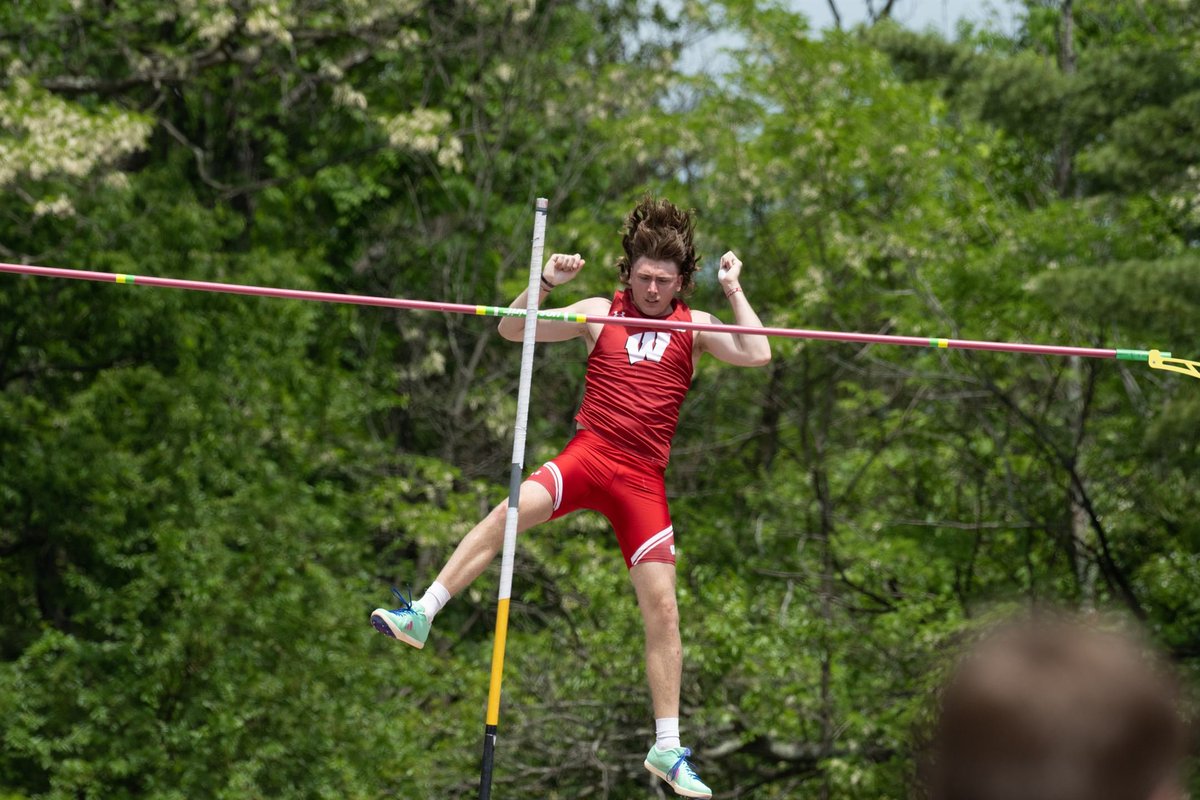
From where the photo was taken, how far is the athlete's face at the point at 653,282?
443 cm

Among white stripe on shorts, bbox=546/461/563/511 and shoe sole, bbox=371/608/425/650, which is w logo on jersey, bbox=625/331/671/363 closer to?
white stripe on shorts, bbox=546/461/563/511

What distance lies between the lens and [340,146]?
16.6 metres

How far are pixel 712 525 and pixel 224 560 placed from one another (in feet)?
15.7

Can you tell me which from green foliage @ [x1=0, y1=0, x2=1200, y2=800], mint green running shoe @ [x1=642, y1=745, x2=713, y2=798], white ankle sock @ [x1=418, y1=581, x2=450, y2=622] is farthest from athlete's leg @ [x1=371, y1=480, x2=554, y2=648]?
green foliage @ [x1=0, y1=0, x2=1200, y2=800]

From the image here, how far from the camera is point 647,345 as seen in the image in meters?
4.52

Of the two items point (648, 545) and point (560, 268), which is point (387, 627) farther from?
point (560, 268)

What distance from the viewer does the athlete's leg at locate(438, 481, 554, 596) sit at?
14.0 feet

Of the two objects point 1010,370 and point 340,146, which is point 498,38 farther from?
point 1010,370

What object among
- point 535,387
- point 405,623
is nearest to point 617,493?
point 405,623

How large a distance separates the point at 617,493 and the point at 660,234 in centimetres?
70

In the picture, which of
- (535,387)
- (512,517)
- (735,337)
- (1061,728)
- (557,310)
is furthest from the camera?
(535,387)

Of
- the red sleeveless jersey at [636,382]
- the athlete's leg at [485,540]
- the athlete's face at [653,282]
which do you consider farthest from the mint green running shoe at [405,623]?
the athlete's face at [653,282]

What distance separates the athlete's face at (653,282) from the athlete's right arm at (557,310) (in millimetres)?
118

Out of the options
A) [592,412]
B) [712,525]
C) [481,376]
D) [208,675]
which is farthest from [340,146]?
[592,412]
